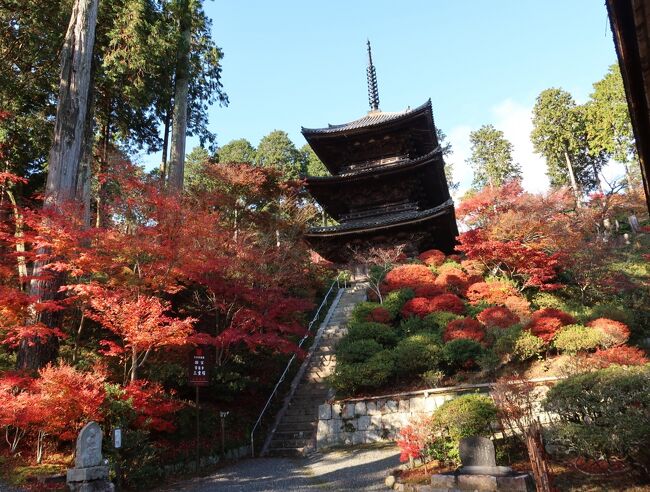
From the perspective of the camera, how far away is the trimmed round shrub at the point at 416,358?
10891 mm

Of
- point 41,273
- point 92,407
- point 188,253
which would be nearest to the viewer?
point 92,407

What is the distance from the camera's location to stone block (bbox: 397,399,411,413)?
991cm

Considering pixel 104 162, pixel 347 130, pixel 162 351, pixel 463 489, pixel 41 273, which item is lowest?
pixel 463 489

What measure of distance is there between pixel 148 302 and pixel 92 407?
2243mm

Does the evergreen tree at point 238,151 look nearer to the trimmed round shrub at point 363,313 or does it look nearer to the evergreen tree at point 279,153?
the evergreen tree at point 279,153

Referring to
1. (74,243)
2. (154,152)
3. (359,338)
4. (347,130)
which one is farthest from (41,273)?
(347,130)

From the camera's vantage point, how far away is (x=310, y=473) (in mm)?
7953

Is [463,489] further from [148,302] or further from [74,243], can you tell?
[74,243]

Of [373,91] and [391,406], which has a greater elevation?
[373,91]

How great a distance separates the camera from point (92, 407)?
22.3 ft

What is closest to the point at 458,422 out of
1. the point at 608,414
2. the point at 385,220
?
the point at 608,414

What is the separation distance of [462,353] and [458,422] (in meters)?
4.30

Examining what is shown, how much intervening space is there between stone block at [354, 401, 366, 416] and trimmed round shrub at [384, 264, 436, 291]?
21.6 feet

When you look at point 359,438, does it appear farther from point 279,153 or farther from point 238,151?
point 238,151
